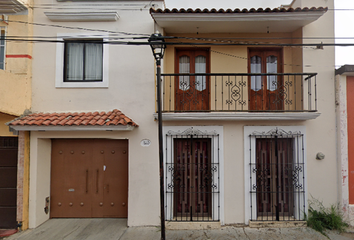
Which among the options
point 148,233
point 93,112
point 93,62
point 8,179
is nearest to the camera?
point 148,233

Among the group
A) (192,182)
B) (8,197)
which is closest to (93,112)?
(8,197)

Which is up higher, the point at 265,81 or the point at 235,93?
the point at 265,81

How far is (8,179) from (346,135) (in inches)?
367

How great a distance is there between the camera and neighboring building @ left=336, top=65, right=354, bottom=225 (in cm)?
603

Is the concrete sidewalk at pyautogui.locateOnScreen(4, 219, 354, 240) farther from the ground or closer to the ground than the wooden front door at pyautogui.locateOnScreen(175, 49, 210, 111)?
closer to the ground

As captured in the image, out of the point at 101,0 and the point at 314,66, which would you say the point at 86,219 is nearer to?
the point at 101,0

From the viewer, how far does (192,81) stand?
695 cm

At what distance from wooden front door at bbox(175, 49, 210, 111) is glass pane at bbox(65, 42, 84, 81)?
9.35 ft

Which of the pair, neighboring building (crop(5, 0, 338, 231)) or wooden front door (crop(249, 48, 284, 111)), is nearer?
neighboring building (crop(5, 0, 338, 231))

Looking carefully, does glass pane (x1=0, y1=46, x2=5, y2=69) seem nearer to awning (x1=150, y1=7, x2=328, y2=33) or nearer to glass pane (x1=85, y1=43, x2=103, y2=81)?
glass pane (x1=85, y1=43, x2=103, y2=81)

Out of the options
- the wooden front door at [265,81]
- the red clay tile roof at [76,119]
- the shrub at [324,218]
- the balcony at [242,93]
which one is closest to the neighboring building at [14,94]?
the red clay tile roof at [76,119]

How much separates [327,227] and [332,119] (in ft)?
9.37

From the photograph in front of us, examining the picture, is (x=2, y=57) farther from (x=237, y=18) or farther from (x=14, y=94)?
(x=237, y=18)

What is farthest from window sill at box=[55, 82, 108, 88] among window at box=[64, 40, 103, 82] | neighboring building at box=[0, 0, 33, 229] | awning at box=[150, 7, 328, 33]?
awning at box=[150, 7, 328, 33]
